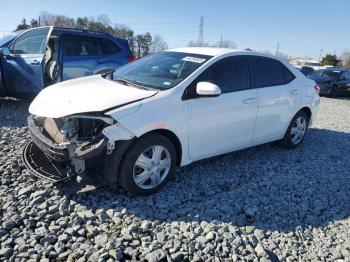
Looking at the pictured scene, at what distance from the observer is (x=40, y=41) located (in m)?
7.47

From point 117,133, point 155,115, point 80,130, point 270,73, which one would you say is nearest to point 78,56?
point 270,73

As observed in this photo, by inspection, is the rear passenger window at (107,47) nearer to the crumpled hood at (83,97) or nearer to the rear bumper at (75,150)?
the crumpled hood at (83,97)

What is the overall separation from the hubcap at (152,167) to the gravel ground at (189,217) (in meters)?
0.18

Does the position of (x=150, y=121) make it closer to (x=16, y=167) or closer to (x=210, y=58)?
(x=210, y=58)

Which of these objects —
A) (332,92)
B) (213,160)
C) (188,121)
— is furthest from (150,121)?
(332,92)

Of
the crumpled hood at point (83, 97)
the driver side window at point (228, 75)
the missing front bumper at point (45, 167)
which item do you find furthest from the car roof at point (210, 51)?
the missing front bumper at point (45, 167)

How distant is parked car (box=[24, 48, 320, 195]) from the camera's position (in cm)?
339

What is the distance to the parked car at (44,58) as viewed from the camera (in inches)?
278

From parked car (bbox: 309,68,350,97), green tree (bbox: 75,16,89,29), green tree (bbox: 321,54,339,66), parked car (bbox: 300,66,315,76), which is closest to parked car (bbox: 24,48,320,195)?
parked car (bbox: 300,66,315,76)

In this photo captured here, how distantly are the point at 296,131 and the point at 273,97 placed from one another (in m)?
1.20

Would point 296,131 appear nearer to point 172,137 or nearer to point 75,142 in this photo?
point 172,137

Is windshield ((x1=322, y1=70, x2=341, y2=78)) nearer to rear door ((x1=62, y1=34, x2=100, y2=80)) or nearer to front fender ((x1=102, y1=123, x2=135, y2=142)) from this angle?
rear door ((x1=62, y1=34, x2=100, y2=80))

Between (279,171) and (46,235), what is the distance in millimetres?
3356

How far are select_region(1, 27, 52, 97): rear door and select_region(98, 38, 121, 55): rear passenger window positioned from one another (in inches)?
48.3
